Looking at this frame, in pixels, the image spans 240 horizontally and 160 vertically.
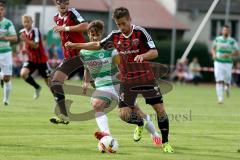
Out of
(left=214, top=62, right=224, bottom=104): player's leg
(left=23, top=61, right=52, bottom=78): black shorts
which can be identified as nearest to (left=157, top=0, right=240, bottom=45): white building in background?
(left=214, top=62, right=224, bottom=104): player's leg

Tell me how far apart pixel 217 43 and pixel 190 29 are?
3719 cm

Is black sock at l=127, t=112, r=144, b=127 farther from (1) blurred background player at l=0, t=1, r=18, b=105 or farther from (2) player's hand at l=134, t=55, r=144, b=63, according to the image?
(1) blurred background player at l=0, t=1, r=18, b=105

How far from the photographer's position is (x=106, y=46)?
41.3 ft

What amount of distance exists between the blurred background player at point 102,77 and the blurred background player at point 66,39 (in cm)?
241

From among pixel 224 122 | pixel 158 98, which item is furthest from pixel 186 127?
pixel 158 98

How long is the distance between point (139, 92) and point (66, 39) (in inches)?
154

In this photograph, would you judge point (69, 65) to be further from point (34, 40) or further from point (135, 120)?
point (34, 40)

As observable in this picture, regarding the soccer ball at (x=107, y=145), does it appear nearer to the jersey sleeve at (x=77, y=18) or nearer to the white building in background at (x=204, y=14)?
the jersey sleeve at (x=77, y=18)

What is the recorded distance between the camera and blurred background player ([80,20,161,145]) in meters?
12.5

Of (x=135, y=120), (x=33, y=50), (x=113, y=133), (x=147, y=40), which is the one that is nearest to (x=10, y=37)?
(x=33, y=50)

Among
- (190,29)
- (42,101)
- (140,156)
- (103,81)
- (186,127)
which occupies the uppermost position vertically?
(103,81)

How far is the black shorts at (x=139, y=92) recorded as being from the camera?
12391mm

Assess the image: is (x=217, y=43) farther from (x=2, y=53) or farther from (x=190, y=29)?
(x=190, y=29)

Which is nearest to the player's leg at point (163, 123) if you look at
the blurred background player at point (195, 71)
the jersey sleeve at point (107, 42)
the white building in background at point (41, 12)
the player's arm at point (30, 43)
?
the jersey sleeve at point (107, 42)
